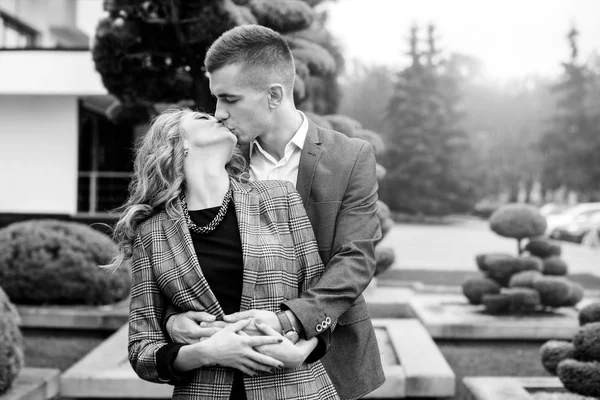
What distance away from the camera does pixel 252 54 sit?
2.38 metres

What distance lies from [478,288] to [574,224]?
19548 mm

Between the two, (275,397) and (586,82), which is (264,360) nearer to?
(275,397)

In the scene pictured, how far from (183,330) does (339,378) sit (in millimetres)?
663

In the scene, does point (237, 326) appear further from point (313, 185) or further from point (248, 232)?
point (313, 185)

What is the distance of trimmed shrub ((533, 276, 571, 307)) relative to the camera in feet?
29.4

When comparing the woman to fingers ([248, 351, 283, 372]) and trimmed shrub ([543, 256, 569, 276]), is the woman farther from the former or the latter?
trimmed shrub ([543, 256, 569, 276])

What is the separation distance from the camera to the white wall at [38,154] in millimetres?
16688

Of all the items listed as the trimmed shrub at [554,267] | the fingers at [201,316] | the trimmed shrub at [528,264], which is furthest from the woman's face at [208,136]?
the trimmed shrub at [554,267]

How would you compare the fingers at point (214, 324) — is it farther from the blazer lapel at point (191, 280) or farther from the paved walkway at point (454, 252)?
the paved walkway at point (454, 252)

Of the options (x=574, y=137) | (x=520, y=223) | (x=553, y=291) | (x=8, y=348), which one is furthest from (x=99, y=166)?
(x=574, y=137)

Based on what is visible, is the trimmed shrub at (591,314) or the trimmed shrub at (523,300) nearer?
the trimmed shrub at (591,314)

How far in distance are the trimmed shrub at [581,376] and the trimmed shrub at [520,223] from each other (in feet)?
14.9

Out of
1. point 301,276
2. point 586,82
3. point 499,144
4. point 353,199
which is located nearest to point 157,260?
point 301,276

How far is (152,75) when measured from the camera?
857cm
